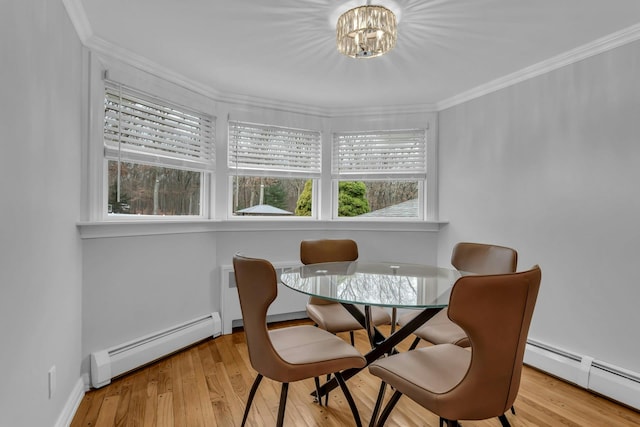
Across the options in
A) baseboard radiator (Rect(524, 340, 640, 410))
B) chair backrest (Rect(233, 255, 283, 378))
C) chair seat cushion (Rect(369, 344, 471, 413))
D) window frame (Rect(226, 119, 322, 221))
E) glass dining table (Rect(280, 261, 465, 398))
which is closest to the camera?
chair seat cushion (Rect(369, 344, 471, 413))

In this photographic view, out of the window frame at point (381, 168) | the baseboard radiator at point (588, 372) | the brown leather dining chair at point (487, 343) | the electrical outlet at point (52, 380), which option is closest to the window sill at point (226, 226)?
the window frame at point (381, 168)

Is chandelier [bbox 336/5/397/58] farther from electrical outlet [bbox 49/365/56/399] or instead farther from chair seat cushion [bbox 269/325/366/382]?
electrical outlet [bbox 49/365/56/399]

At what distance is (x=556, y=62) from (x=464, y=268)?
1.69m

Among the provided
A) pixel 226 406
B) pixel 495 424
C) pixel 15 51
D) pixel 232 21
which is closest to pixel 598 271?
pixel 495 424

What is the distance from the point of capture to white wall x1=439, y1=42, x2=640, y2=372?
2324 mm

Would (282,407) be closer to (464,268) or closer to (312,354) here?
(312,354)

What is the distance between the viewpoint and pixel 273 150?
12.6 feet

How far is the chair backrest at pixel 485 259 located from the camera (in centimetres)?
234

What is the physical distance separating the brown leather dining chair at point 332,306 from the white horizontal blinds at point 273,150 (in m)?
1.17

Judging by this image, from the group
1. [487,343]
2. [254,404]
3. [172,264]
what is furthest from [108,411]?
[487,343]

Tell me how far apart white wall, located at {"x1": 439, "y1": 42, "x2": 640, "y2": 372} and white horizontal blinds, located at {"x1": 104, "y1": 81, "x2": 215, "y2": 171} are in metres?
2.59

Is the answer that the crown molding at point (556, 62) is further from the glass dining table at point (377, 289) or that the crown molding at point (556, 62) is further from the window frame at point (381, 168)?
the glass dining table at point (377, 289)

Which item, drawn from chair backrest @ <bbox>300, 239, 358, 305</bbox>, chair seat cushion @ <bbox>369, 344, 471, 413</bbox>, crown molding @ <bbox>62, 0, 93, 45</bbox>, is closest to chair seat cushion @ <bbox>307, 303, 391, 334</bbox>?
chair backrest @ <bbox>300, 239, 358, 305</bbox>

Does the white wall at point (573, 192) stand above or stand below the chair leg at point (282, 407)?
above
